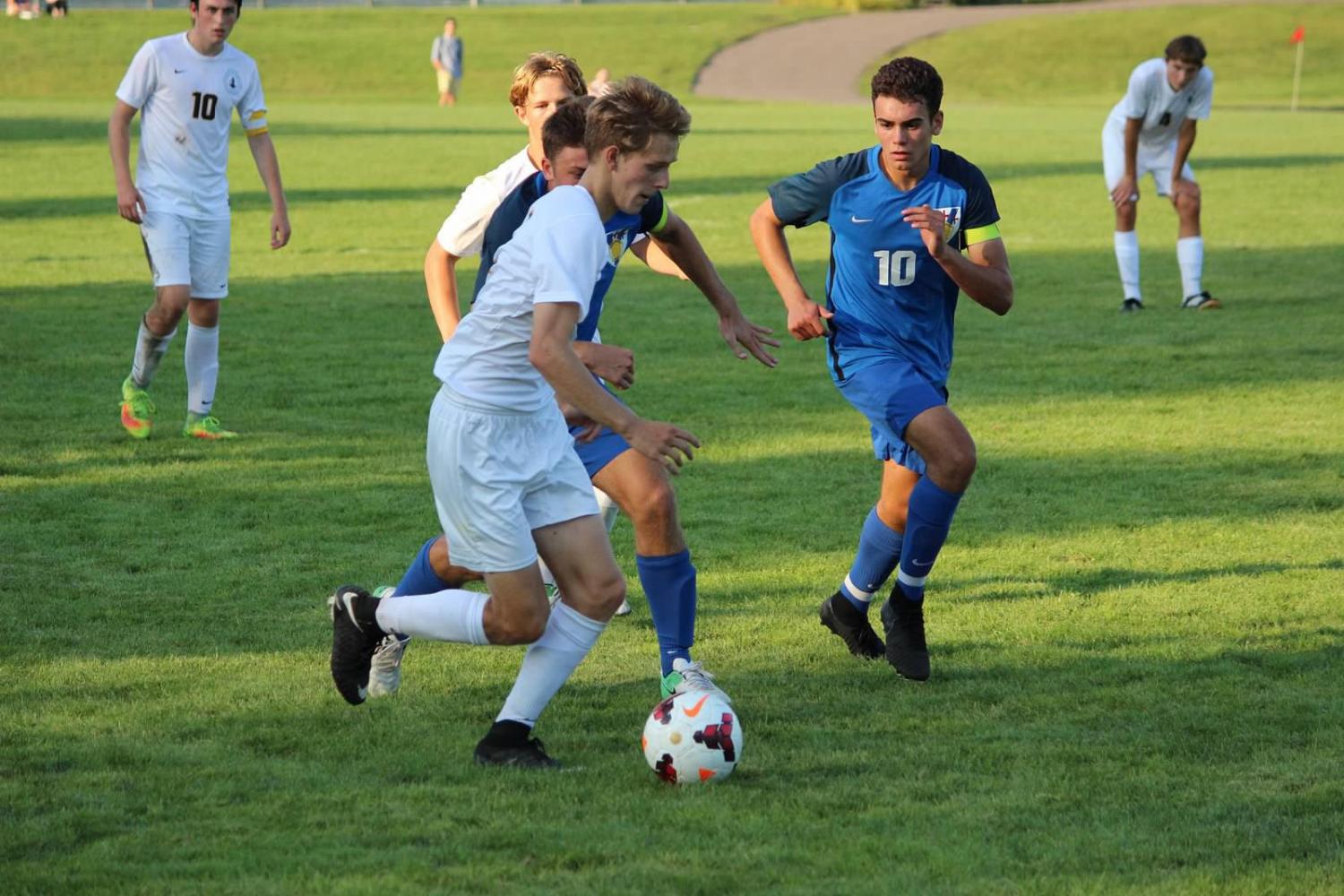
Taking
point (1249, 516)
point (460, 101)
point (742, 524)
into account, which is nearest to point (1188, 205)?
point (1249, 516)

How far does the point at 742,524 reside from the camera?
745cm

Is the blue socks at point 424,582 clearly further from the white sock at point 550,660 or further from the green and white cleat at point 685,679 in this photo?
the green and white cleat at point 685,679

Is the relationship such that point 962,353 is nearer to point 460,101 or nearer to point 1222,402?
point 1222,402

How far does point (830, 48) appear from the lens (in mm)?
56906

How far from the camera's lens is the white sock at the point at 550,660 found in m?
4.57

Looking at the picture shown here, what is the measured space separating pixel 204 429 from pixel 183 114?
1.61m

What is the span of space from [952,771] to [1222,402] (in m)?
6.07

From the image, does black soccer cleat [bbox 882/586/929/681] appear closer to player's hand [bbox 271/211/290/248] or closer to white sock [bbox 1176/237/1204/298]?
player's hand [bbox 271/211/290/248]

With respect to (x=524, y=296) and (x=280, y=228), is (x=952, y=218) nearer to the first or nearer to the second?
(x=524, y=296)

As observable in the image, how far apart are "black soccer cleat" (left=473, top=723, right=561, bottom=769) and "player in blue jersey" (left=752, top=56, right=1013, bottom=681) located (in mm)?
1352

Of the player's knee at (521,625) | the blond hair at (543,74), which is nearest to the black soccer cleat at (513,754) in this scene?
the player's knee at (521,625)

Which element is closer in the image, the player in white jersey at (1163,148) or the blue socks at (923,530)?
the blue socks at (923,530)

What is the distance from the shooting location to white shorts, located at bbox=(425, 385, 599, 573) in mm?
4453

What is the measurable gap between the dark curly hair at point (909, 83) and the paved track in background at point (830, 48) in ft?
137
